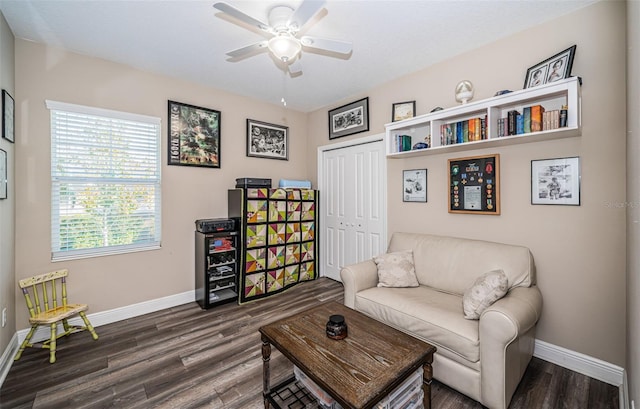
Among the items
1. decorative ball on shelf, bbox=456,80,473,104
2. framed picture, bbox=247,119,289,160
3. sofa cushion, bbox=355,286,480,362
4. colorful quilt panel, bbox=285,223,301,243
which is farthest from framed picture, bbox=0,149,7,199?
decorative ball on shelf, bbox=456,80,473,104

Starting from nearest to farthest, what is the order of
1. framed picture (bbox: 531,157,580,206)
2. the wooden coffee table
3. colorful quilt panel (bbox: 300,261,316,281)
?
the wooden coffee table
framed picture (bbox: 531,157,580,206)
colorful quilt panel (bbox: 300,261,316,281)

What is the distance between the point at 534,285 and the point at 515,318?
781mm

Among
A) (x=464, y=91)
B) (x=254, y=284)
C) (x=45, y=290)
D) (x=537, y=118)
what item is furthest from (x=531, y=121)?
(x=45, y=290)

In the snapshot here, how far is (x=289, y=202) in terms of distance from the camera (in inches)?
150

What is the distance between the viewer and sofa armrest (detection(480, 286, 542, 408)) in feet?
5.11

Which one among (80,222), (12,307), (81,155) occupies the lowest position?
(12,307)

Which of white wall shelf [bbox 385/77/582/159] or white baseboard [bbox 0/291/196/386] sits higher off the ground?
white wall shelf [bbox 385/77/582/159]

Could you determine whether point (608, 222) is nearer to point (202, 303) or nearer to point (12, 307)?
point (202, 303)

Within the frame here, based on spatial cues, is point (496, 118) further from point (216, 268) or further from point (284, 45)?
point (216, 268)

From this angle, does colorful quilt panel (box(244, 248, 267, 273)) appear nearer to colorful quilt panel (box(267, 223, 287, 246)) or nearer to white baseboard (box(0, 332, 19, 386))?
colorful quilt panel (box(267, 223, 287, 246))

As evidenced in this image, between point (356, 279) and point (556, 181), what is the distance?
1799 millimetres

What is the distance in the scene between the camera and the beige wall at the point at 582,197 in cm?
190

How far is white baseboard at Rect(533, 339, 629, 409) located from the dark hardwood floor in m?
0.05

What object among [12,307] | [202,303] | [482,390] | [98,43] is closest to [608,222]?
[482,390]
